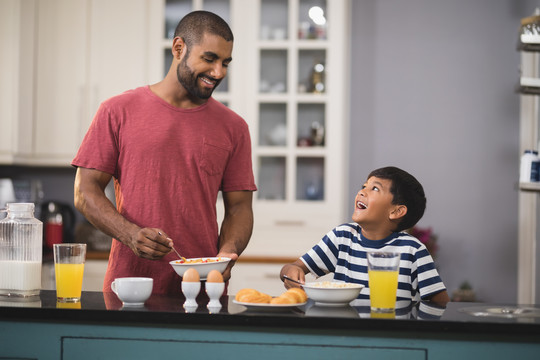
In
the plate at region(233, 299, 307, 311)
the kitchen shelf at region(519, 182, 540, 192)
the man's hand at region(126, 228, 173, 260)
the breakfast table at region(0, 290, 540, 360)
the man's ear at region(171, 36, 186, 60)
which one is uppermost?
the man's ear at region(171, 36, 186, 60)

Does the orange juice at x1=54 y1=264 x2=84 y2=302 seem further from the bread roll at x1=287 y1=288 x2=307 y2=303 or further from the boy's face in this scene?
the boy's face

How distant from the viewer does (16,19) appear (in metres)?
3.58

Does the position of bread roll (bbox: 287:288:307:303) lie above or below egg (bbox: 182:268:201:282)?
below

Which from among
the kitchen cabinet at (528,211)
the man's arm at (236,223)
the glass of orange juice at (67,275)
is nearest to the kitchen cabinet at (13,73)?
the man's arm at (236,223)

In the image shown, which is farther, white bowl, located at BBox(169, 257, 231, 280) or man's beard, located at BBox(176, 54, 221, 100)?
man's beard, located at BBox(176, 54, 221, 100)

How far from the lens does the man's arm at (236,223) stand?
2029 mm

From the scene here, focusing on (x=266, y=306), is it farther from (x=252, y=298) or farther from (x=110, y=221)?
(x=110, y=221)

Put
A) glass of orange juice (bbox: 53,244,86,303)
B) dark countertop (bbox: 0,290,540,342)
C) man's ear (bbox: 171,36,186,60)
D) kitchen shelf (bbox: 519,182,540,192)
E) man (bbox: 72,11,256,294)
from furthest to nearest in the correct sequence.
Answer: kitchen shelf (bbox: 519,182,540,192)
man's ear (bbox: 171,36,186,60)
man (bbox: 72,11,256,294)
glass of orange juice (bbox: 53,244,86,303)
dark countertop (bbox: 0,290,540,342)

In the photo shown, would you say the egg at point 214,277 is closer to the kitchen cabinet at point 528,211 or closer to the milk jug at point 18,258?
the milk jug at point 18,258

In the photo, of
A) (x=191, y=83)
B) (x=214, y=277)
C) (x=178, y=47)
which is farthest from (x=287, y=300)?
(x=178, y=47)

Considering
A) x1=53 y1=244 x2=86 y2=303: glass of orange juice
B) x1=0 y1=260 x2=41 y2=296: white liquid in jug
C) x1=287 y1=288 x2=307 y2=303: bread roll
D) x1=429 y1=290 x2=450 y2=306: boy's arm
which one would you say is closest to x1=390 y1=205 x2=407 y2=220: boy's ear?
x1=429 y1=290 x2=450 y2=306: boy's arm

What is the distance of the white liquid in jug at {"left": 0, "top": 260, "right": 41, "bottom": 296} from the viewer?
1608 mm

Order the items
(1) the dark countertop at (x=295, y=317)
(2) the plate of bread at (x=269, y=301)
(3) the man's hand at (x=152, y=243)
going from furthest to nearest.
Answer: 1. (3) the man's hand at (x=152, y=243)
2. (2) the plate of bread at (x=269, y=301)
3. (1) the dark countertop at (x=295, y=317)

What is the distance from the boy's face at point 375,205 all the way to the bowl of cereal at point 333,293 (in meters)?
0.36
